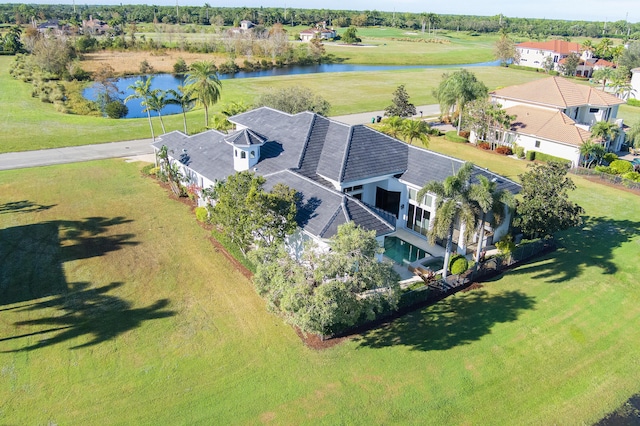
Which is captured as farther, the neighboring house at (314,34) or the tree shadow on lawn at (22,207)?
the neighboring house at (314,34)

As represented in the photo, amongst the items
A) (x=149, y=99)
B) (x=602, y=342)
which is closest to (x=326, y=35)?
(x=149, y=99)

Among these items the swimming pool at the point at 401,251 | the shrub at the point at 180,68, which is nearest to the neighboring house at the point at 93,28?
the shrub at the point at 180,68

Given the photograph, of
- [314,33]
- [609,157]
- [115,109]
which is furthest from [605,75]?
[314,33]

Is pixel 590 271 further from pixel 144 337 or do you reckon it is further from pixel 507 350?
pixel 144 337

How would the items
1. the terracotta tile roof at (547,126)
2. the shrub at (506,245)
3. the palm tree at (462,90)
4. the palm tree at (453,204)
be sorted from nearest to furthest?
the palm tree at (453,204) < the shrub at (506,245) < the terracotta tile roof at (547,126) < the palm tree at (462,90)

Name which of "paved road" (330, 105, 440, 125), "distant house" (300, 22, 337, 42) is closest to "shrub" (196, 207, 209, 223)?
"paved road" (330, 105, 440, 125)

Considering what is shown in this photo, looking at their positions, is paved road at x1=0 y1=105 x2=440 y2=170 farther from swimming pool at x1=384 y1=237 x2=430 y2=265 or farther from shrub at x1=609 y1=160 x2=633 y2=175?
shrub at x1=609 y1=160 x2=633 y2=175

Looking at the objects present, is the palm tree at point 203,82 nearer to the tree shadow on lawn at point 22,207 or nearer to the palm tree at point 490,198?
the tree shadow on lawn at point 22,207
